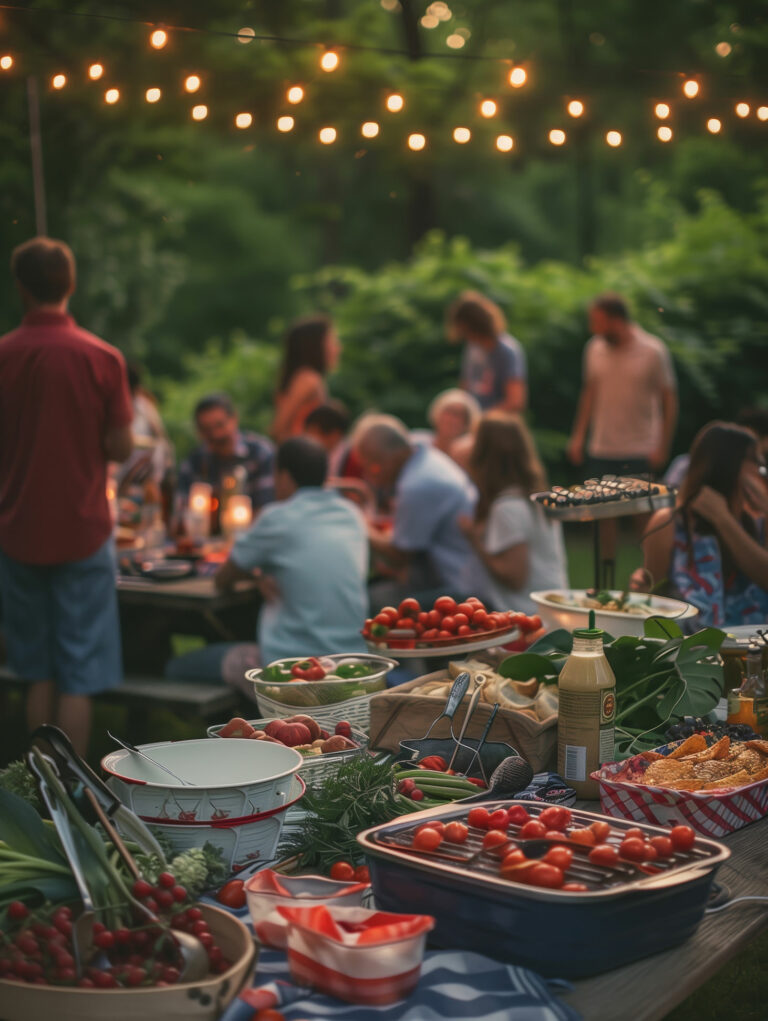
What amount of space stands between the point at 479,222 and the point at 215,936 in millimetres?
18273

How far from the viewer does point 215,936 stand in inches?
61.0

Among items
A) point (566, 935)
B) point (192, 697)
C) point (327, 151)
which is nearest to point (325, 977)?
point (566, 935)

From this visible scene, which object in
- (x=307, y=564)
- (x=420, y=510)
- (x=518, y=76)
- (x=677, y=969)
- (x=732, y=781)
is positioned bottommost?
(x=677, y=969)

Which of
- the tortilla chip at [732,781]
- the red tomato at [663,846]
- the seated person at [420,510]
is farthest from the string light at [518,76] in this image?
the red tomato at [663,846]

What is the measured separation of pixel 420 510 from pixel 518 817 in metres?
3.24

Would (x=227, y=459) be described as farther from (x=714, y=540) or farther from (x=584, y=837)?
(x=584, y=837)

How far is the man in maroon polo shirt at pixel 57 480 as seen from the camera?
401 centimetres

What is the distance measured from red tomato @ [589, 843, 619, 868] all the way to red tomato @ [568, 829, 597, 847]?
5cm

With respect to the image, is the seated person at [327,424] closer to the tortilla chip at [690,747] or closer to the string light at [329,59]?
the string light at [329,59]

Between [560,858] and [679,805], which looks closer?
[560,858]

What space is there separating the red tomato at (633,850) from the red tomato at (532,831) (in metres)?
0.12

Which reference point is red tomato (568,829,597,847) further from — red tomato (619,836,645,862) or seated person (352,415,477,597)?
seated person (352,415,477,597)

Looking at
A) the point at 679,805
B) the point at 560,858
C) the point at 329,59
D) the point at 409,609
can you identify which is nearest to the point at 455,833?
the point at 560,858

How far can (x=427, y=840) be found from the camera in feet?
5.49
